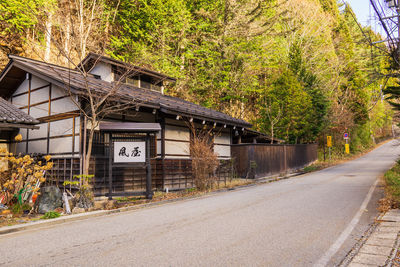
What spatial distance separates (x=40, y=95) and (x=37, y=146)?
2372mm

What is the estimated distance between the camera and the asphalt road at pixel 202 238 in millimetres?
4082

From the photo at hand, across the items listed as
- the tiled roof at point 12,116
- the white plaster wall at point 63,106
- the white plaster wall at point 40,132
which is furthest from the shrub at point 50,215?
the white plaster wall at point 40,132

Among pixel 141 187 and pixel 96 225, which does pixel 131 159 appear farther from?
pixel 96 225

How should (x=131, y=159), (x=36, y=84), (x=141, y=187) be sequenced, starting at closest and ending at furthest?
(x=131, y=159) < (x=141, y=187) < (x=36, y=84)

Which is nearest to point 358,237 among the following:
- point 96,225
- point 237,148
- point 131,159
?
point 96,225

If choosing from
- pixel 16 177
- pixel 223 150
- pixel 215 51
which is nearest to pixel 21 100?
pixel 16 177

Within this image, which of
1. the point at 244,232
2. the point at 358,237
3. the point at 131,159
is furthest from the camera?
the point at 131,159

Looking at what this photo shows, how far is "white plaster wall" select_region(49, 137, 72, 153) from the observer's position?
11.3 m

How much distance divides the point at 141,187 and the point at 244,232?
7820 mm

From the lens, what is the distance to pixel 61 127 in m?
11.7

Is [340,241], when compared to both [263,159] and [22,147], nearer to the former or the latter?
[22,147]

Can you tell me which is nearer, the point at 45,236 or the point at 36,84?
the point at 45,236

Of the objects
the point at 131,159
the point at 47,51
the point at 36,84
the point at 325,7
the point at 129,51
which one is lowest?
the point at 131,159

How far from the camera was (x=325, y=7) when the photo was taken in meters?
44.5
